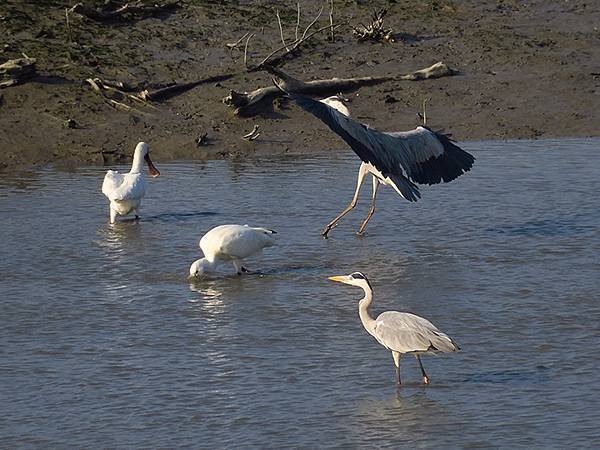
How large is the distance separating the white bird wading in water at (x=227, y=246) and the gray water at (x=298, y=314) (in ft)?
0.66

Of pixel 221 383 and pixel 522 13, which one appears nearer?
pixel 221 383

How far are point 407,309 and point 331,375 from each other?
208cm

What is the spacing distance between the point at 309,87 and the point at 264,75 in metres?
0.98

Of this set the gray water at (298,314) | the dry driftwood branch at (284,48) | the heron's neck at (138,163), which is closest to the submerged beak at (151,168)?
the gray water at (298,314)

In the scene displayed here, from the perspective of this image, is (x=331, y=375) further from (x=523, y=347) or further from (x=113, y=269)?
(x=113, y=269)

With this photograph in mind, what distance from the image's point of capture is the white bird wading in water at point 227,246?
1203cm

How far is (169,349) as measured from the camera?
32.4 feet

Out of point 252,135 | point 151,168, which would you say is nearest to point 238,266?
point 151,168

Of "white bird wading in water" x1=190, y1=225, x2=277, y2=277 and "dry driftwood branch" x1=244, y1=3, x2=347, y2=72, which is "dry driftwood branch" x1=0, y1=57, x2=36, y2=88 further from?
"white bird wading in water" x1=190, y1=225, x2=277, y2=277

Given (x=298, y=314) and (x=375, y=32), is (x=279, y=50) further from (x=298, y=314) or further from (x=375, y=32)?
(x=298, y=314)

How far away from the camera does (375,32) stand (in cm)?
2111

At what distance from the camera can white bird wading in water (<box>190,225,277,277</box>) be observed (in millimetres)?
12031

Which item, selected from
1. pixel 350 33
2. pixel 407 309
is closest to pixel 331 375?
pixel 407 309

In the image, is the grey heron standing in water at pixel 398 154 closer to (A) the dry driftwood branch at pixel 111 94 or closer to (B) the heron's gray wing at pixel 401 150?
(B) the heron's gray wing at pixel 401 150
